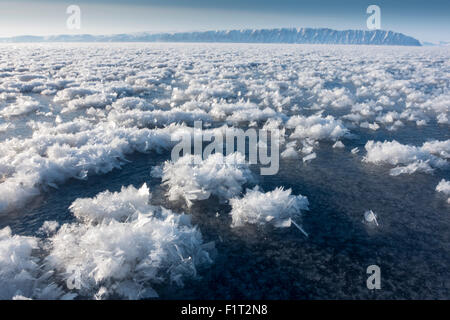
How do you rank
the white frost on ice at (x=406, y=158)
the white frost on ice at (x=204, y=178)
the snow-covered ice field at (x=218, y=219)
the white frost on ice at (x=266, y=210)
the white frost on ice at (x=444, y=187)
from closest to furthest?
the snow-covered ice field at (x=218, y=219), the white frost on ice at (x=266, y=210), the white frost on ice at (x=204, y=178), the white frost on ice at (x=444, y=187), the white frost on ice at (x=406, y=158)

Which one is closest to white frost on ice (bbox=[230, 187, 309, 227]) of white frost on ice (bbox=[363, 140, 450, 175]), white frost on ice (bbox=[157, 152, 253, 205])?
white frost on ice (bbox=[157, 152, 253, 205])

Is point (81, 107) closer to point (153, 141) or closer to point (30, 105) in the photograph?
point (30, 105)

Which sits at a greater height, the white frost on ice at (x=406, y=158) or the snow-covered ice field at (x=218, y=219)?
the white frost on ice at (x=406, y=158)

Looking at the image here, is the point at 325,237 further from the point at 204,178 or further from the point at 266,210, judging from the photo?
the point at 204,178

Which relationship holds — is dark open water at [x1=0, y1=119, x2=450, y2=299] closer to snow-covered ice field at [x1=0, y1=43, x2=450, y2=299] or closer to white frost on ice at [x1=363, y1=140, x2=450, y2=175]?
snow-covered ice field at [x1=0, y1=43, x2=450, y2=299]

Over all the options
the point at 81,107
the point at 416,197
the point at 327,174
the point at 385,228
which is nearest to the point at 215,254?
the point at 385,228

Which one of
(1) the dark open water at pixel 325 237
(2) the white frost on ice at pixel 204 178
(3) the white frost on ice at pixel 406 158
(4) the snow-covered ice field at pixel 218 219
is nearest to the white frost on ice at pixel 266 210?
(4) the snow-covered ice field at pixel 218 219

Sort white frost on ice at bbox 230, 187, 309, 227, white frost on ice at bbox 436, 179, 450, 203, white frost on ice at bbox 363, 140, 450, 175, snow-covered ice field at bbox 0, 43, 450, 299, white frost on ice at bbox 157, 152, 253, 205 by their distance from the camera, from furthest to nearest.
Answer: white frost on ice at bbox 363, 140, 450, 175
white frost on ice at bbox 436, 179, 450, 203
white frost on ice at bbox 157, 152, 253, 205
white frost on ice at bbox 230, 187, 309, 227
snow-covered ice field at bbox 0, 43, 450, 299

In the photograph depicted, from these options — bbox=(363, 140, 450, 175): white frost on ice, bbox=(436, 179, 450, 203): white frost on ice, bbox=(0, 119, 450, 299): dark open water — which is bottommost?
bbox=(0, 119, 450, 299): dark open water

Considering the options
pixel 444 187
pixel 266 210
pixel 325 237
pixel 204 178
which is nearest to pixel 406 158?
pixel 444 187

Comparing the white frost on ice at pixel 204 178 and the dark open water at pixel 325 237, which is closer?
the dark open water at pixel 325 237

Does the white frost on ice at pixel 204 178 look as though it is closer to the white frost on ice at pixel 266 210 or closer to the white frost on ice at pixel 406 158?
the white frost on ice at pixel 266 210
